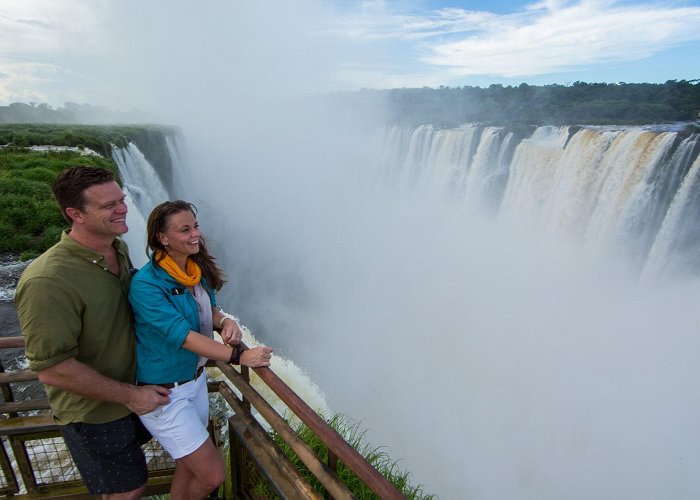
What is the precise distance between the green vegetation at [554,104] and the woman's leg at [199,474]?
854 inches

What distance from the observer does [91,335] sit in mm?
1642

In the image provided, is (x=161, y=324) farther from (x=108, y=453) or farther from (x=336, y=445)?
(x=336, y=445)

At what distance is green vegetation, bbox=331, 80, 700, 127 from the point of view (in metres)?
19.9

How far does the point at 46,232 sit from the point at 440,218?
19272mm

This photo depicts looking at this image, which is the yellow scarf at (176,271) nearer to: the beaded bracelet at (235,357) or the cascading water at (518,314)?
the beaded bracelet at (235,357)

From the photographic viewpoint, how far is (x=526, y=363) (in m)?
12.2

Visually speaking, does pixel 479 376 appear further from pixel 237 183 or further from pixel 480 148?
pixel 237 183

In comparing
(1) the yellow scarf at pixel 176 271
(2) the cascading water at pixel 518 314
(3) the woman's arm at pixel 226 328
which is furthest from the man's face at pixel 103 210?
(2) the cascading water at pixel 518 314

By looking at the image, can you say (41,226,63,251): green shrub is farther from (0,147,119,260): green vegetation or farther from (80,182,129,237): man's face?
(80,182,129,237): man's face


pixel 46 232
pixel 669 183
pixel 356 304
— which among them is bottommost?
pixel 356 304

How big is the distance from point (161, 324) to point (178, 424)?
1.77 ft

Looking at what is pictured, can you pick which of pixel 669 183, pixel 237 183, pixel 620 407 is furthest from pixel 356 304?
pixel 237 183

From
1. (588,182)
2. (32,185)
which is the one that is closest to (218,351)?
(32,185)

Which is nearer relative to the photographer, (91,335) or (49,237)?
(91,335)
